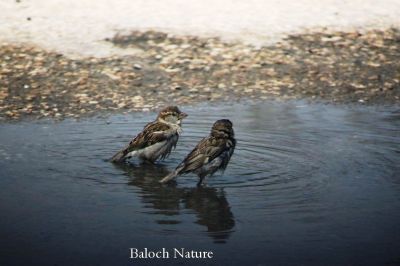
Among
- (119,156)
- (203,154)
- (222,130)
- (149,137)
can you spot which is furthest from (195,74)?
(203,154)

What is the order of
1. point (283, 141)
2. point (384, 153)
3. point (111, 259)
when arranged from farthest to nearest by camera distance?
point (283, 141) < point (384, 153) < point (111, 259)

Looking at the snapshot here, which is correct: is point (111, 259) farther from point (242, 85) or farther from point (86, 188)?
point (242, 85)

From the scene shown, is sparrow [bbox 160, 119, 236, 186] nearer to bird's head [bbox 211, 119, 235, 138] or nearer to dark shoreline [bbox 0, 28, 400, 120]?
bird's head [bbox 211, 119, 235, 138]

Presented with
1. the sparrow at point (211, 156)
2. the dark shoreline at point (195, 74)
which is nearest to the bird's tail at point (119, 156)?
the sparrow at point (211, 156)

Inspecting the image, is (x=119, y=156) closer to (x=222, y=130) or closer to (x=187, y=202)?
(x=222, y=130)

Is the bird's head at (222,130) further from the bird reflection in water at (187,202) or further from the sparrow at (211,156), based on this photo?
the bird reflection in water at (187,202)

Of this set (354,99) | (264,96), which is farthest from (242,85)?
(354,99)

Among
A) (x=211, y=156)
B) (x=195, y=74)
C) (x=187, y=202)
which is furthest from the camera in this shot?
(x=195, y=74)
